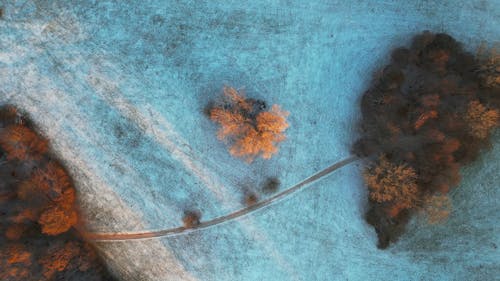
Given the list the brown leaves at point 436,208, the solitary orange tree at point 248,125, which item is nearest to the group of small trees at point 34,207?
the solitary orange tree at point 248,125

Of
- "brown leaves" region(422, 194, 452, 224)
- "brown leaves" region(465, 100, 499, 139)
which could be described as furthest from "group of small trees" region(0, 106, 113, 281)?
"brown leaves" region(465, 100, 499, 139)

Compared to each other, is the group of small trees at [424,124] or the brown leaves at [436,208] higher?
the group of small trees at [424,124]

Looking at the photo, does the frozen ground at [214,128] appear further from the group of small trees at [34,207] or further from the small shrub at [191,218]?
the group of small trees at [34,207]

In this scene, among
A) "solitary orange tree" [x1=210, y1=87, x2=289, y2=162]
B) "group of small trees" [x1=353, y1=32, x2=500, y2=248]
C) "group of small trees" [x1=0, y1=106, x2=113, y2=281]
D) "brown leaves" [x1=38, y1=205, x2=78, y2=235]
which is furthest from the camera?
"brown leaves" [x1=38, y1=205, x2=78, y2=235]

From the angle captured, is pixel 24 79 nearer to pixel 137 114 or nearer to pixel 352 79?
pixel 137 114

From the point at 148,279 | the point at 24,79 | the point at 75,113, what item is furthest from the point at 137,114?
the point at 148,279

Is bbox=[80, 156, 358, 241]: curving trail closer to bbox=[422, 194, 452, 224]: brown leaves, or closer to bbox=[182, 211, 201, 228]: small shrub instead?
bbox=[182, 211, 201, 228]: small shrub
